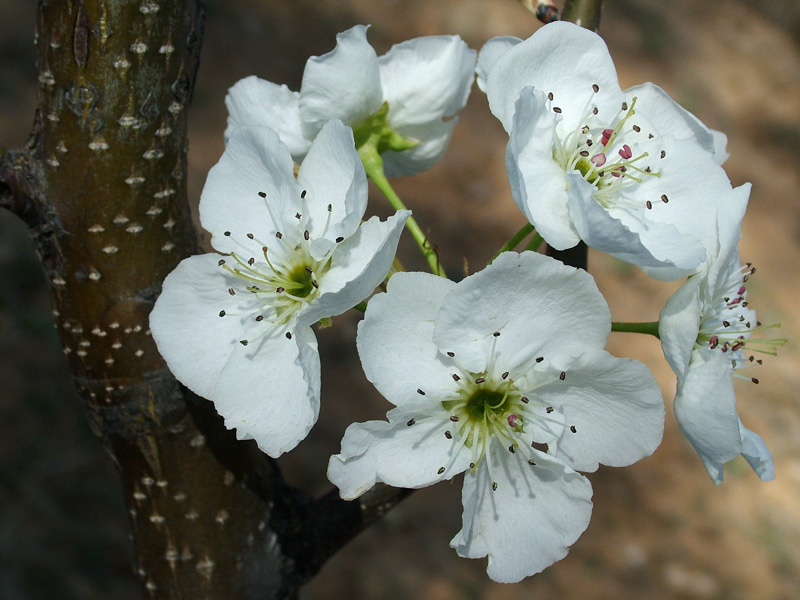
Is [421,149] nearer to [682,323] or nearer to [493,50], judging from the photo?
[493,50]

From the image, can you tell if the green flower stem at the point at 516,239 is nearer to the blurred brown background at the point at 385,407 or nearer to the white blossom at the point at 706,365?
the white blossom at the point at 706,365

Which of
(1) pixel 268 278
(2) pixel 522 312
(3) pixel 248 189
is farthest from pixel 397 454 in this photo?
(3) pixel 248 189

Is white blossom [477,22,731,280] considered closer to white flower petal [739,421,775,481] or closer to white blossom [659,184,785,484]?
white blossom [659,184,785,484]

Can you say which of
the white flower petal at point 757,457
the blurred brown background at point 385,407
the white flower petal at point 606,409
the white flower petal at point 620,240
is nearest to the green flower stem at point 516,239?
the white flower petal at point 620,240

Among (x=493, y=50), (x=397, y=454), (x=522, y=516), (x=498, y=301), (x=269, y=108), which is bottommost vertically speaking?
A: (x=522, y=516)

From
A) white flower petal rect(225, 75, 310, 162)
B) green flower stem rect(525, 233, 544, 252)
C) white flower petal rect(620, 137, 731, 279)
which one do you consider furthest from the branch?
white flower petal rect(225, 75, 310, 162)
